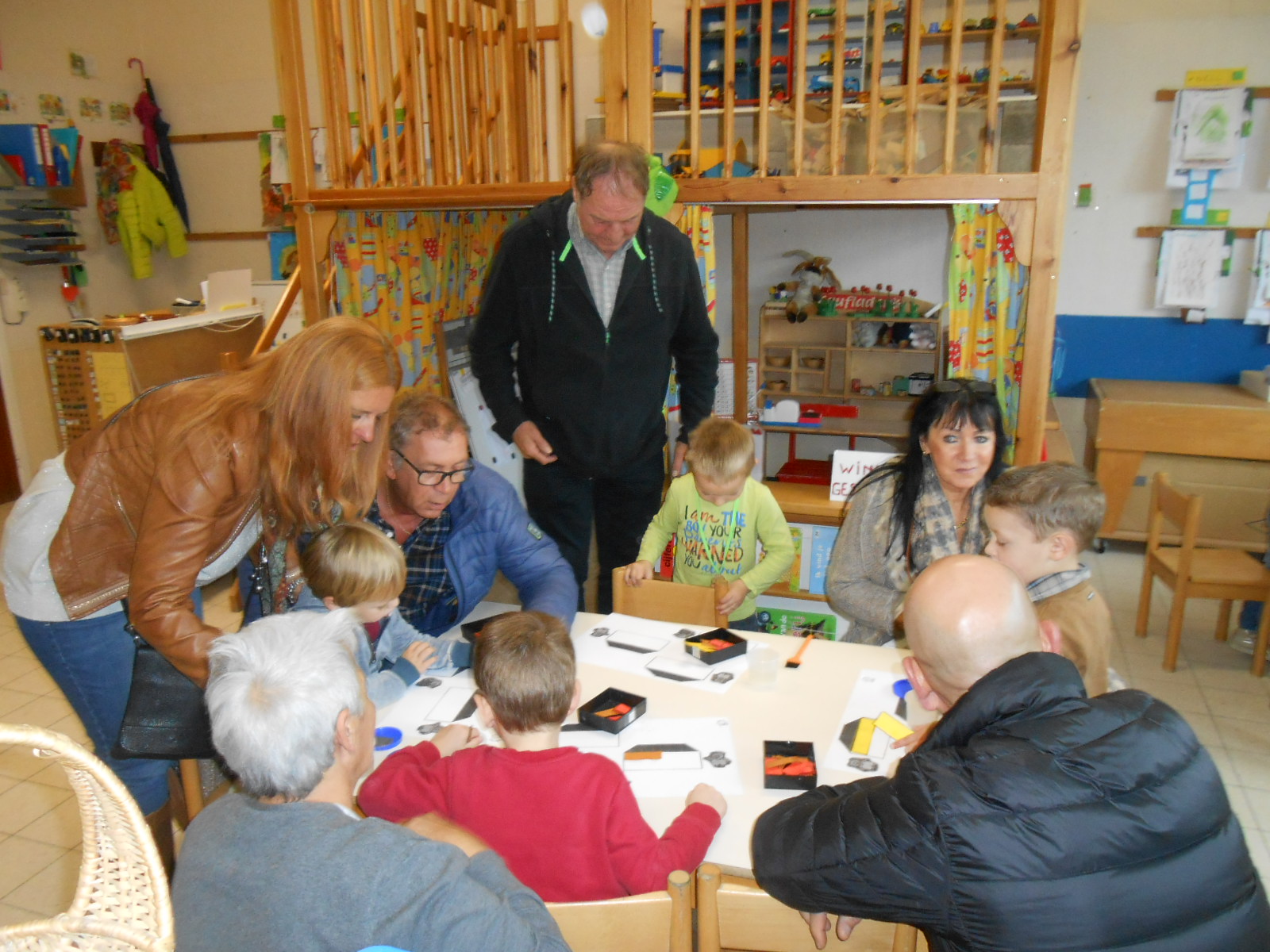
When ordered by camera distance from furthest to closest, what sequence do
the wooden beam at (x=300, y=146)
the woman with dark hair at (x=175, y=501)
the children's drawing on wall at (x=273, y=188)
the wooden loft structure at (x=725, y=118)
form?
the children's drawing on wall at (x=273, y=188) → the wooden beam at (x=300, y=146) → the wooden loft structure at (x=725, y=118) → the woman with dark hair at (x=175, y=501)

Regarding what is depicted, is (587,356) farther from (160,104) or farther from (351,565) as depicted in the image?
(160,104)

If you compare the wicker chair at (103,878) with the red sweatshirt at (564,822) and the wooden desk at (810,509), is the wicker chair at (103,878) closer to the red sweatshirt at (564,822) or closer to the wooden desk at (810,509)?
the red sweatshirt at (564,822)

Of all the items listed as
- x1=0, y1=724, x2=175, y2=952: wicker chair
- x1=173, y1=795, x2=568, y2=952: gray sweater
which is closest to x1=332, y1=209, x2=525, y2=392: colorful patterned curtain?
x1=173, y1=795, x2=568, y2=952: gray sweater

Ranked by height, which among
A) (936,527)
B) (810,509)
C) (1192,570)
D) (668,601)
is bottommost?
(1192,570)

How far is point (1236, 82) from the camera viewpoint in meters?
4.75

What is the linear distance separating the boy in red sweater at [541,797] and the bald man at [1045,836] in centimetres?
26

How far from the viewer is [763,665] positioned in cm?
201

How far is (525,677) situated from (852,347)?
386 centimetres

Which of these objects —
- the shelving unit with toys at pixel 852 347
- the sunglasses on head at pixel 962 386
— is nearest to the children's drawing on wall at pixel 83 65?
the shelving unit with toys at pixel 852 347

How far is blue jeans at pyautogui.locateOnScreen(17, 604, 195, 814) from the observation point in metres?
1.80

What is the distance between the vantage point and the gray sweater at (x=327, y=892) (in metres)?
0.99

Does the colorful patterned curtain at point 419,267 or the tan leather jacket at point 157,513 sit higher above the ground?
the colorful patterned curtain at point 419,267

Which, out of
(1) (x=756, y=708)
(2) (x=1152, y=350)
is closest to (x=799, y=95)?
(1) (x=756, y=708)

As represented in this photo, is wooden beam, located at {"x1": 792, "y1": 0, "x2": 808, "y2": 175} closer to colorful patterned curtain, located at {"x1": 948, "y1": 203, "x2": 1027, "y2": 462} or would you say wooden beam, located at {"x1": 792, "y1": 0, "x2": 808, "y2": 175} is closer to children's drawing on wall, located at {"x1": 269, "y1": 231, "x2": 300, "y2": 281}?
colorful patterned curtain, located at {"x1": 948, "y1": 203, "x2": 1027, "y2": 462}
